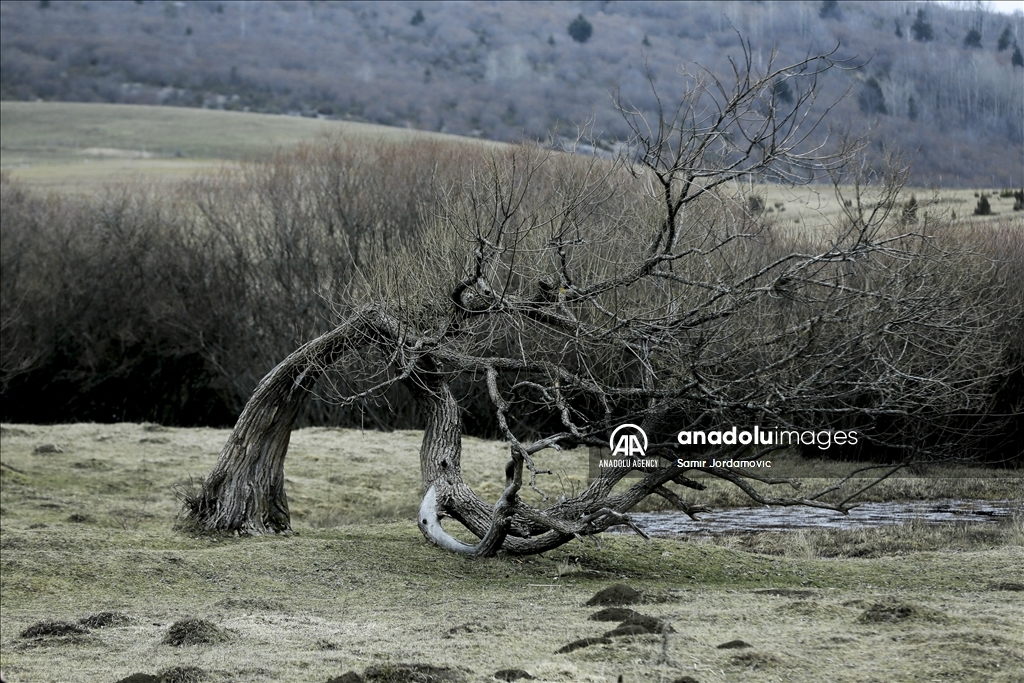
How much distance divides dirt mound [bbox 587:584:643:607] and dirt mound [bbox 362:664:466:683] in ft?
9.57

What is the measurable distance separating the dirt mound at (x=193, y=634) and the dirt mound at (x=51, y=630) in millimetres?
939

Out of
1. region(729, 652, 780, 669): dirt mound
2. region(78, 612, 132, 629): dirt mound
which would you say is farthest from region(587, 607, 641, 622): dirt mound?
region(78, 612, 132, 629): dirt mound

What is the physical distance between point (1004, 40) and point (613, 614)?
11.9 meters

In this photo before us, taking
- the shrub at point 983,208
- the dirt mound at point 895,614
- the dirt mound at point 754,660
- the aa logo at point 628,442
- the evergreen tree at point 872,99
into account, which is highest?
the evergreen tree at point 872,99

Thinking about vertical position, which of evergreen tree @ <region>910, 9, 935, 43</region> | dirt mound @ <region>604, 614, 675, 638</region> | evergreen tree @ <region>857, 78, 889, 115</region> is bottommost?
dirt mound @ <region>604, 614, 675, 638</region>

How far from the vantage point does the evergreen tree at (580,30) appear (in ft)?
536

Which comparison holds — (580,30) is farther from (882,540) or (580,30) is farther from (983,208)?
(882,540)

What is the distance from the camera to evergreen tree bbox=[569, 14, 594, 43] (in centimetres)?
16350

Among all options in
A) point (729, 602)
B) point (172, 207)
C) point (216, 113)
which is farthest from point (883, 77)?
point (216, 113)

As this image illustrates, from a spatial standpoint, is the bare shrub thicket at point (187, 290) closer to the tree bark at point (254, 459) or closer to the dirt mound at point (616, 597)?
the tree bark at point (254, 459)

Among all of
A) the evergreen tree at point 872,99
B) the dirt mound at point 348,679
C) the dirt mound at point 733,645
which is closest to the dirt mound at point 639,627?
the dirt mound at point 733,645

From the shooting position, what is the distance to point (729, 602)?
1027cm

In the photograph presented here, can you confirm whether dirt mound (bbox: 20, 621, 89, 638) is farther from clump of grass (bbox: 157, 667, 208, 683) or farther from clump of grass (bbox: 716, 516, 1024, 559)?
clump of grass (bbox: 716, 516, 1024, 559)

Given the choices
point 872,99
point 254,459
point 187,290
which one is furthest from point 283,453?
point 187,290
